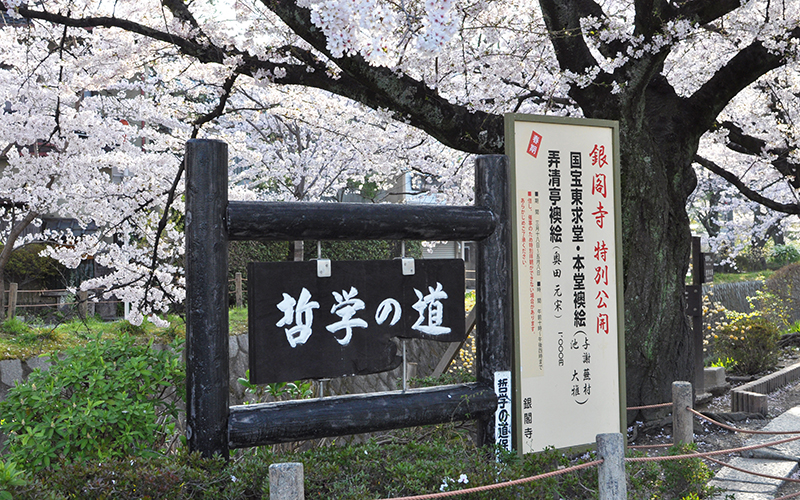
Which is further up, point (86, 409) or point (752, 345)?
point (86, 409)

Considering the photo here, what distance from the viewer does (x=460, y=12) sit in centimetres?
644

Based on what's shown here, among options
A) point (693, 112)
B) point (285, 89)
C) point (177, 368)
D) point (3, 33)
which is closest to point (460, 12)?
point (693, 112)

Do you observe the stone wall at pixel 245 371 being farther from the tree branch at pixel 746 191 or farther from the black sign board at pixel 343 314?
the tree branch at pixel 746 191

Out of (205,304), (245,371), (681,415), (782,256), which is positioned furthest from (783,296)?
(205,304)

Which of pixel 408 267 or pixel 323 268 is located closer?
pixel 323 268

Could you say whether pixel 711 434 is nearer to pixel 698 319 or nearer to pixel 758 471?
pixel 758 471

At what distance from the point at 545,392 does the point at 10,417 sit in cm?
377

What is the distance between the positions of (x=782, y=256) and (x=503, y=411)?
1132 inches

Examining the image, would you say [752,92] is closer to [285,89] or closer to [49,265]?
[285,89]

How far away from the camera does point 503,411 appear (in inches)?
178

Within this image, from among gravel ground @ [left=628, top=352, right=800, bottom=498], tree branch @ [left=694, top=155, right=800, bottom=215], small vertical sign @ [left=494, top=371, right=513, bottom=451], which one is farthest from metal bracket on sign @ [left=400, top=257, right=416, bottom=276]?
tree branch @ [left=694, top=155, right=800, bottom=215]

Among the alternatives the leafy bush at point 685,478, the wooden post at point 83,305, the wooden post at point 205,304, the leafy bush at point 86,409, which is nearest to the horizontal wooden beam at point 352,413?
the wooden post at point 205,304

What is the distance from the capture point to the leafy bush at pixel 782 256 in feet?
90.9

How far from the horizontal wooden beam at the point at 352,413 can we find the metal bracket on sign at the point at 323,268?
0.83m
